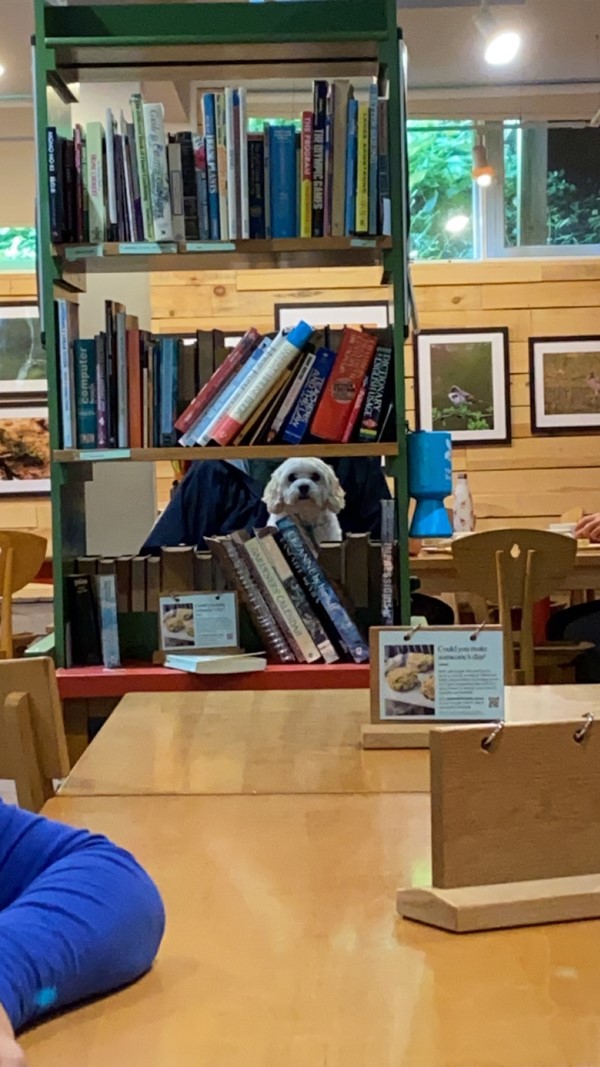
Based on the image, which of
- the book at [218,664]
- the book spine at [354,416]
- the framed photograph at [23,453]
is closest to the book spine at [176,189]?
the book spine at [354,416]

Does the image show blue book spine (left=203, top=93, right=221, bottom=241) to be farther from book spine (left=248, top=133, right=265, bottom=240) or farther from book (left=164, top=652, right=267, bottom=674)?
book (left=164, top=652, right=267, bottom=674)

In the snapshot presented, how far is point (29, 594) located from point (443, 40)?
300 cm

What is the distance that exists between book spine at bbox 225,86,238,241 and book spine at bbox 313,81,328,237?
0.54 ft

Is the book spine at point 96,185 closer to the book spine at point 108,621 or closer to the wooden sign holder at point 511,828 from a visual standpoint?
the book spine at point 108,621

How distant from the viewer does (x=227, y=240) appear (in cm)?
230

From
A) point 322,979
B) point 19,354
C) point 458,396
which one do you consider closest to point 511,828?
point 322,979

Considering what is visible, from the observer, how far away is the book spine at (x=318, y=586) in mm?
2271

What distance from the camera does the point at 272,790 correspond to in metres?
1.28

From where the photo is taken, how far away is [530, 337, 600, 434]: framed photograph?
5.79m

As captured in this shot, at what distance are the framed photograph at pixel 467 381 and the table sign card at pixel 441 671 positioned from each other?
173 inches

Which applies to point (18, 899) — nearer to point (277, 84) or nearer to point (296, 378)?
point (296, 378)

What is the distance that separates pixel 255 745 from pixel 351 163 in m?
1.31

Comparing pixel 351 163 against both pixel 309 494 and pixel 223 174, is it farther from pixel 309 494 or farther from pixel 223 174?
pixel 309 494

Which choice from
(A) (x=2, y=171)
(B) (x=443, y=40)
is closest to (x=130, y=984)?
(B) (x=443, y=40)
